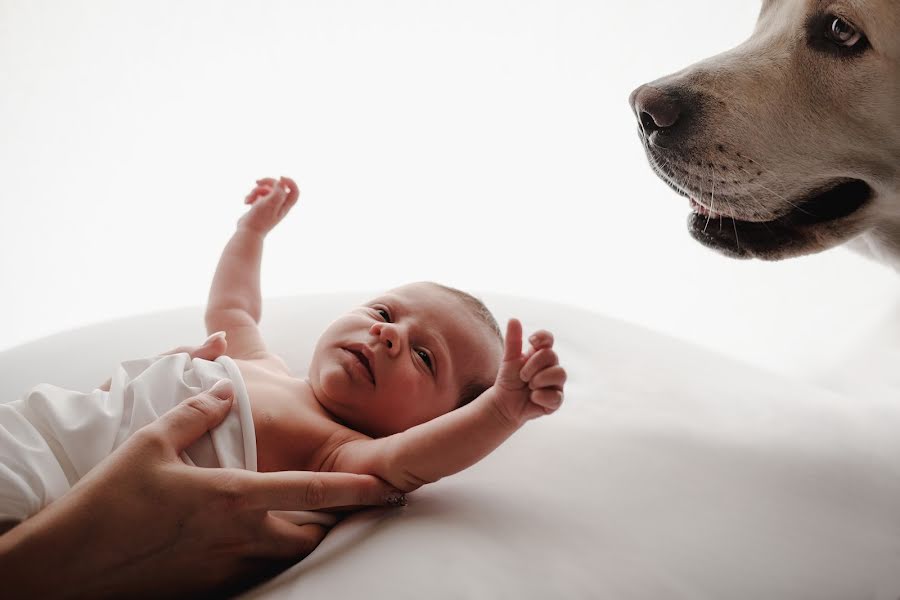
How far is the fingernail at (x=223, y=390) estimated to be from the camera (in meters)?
1.22

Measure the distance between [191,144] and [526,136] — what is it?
1.28 metres

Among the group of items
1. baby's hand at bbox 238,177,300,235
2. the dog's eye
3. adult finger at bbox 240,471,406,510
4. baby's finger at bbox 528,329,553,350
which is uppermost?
the dog's eye

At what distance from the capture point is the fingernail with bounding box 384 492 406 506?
118 centimetres

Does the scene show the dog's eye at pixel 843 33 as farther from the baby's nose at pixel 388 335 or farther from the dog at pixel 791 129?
the baby's nose at pixel 388 335

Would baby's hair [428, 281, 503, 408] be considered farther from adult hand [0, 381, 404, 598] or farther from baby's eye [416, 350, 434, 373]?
adult hand [0, 381, 404, 598]

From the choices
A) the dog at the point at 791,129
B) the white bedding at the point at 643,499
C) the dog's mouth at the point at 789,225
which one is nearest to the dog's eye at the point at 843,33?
the dog at the point at 791,129

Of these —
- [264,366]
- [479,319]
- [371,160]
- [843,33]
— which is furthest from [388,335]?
[371,160]

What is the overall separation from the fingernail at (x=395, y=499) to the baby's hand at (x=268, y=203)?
86 centimetres

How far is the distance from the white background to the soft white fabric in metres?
1.69

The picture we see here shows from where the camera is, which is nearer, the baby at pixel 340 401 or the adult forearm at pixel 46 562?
the adult forearm at pixel 46 562

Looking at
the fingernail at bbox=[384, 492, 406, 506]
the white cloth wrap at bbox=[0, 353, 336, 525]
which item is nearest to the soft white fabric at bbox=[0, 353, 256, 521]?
the white cloth wrap at bbox=[0, 353, 336, 525]

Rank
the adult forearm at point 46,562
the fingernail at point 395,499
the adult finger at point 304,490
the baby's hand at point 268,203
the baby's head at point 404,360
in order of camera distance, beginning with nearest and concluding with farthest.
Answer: the adult forearm at point 46,562, the adult finger at point 304,490, the fingernail at point 395,499, the baby's head at point 404,360, the baby's hand at point 268,203

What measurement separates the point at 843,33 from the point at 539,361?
2.41 ft

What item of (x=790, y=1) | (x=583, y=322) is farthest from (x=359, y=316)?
(x=790, y=1)
